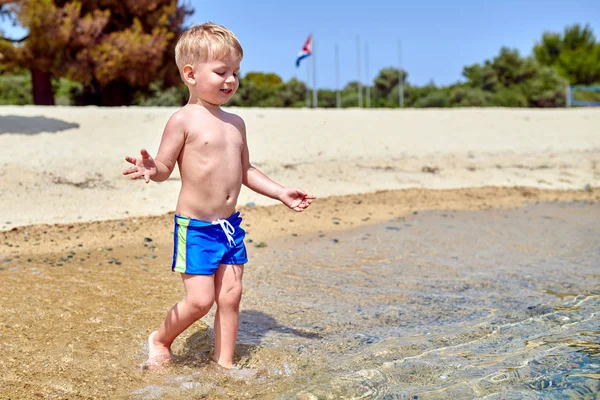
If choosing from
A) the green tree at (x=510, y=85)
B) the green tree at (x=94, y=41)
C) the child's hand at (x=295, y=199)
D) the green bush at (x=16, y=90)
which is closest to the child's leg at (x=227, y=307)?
the child's hand at (x=295, y=199)

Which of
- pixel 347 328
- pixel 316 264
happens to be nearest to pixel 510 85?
pixel 316 264

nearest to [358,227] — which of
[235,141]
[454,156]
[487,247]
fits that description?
[487,247]

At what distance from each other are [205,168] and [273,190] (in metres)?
0.34

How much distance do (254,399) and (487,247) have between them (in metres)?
3.67

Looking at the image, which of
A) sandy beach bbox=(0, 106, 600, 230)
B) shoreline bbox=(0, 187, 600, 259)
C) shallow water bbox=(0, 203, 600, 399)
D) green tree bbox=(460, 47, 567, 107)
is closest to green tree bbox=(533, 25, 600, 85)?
green tree bbox=(460, 47, 567, 107)

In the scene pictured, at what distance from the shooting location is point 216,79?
274cm

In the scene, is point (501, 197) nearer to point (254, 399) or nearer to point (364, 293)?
point (364, 293)

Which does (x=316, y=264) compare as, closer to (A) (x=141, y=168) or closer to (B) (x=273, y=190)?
(B) (x=273, y=190)

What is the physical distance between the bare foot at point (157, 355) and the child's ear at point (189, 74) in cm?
111

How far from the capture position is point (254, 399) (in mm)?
2525

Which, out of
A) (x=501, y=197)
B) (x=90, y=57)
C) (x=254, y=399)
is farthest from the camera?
(x=90, y=57)

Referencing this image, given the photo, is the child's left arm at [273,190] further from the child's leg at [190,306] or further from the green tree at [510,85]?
the green tree at [510,85]

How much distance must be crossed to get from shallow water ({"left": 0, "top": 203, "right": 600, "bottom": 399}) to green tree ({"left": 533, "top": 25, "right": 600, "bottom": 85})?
37.6 metres

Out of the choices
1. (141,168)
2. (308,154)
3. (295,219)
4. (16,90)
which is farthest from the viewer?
(16,90)
